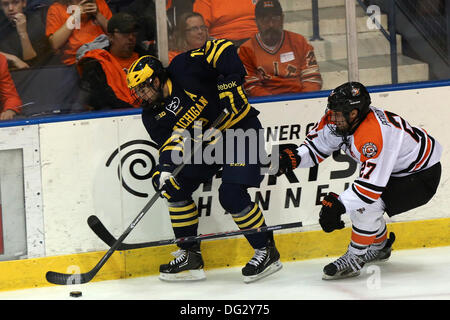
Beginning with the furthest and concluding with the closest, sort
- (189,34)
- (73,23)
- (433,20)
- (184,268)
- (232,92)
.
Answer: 1. (433,20)
2. (189,34)
3. (73,23)
4. (184,268)
5. (232,92)

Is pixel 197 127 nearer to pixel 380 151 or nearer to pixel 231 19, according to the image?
pixel 231 19

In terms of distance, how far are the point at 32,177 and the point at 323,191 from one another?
1.56m

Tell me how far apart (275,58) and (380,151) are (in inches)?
40.5

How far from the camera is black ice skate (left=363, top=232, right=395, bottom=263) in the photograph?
14.1ft

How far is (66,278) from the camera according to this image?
4.11 m

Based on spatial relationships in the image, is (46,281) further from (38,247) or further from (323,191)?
(323,191)

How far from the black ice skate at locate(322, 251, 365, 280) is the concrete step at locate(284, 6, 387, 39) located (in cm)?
129

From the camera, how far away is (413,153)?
157 inches

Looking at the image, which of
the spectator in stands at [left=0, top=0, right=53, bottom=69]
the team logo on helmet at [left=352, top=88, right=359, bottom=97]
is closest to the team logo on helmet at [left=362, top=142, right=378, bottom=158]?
the team logo on helmet at [left=352, top=88, right=359, bottom=97]

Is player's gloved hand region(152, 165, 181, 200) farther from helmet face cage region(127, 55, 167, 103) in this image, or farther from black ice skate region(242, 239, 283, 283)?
black ice skate region(242, 239, 283, 283)

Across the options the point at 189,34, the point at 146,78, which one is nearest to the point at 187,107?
the point at 146,78

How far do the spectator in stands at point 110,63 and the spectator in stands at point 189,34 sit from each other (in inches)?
8.6

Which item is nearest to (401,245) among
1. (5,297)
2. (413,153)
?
(413,153)
